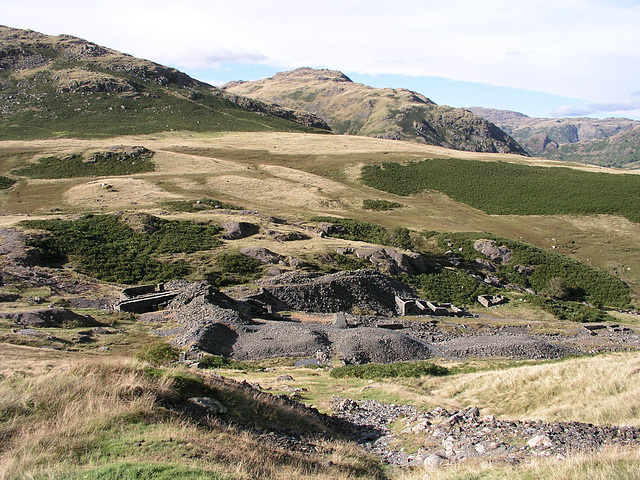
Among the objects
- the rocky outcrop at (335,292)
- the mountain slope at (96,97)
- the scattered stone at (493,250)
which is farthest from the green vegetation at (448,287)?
the mountain slope at (96,97)

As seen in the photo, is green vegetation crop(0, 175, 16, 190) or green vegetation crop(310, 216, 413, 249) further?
green vegetation crop(0, 175, 16, 190)

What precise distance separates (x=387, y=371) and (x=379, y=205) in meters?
56.1

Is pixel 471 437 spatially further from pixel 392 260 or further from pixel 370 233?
pixel 370 233

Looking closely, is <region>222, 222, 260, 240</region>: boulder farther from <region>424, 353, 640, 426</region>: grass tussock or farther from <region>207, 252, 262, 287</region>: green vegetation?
<region>424, 353, 640, 426</region>: grass tussock

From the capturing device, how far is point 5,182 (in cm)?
7169

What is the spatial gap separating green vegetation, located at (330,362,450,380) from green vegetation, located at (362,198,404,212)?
53567 mm

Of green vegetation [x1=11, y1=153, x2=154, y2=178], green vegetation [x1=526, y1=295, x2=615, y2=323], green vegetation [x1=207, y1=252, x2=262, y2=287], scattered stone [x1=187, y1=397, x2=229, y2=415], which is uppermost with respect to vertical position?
green vegetation [x1=11, y1=153, x2=154, y2=178]

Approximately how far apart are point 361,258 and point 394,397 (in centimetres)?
2619

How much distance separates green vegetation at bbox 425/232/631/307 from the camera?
4628cm

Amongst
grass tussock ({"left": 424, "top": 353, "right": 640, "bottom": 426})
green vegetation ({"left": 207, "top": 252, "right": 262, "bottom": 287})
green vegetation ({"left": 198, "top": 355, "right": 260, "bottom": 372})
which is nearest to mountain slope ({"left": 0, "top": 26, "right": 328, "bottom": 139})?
green vegetation ({"left": 207, "top": 252, "right": 262, "bottom": 287})

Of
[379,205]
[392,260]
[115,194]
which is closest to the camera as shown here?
[392,260]

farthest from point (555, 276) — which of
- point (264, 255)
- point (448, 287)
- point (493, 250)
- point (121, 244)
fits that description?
point (121, 244)

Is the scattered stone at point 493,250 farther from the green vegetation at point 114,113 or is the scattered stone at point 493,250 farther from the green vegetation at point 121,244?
the green vegetation at point 114,113

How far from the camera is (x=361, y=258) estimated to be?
42.5 metres
